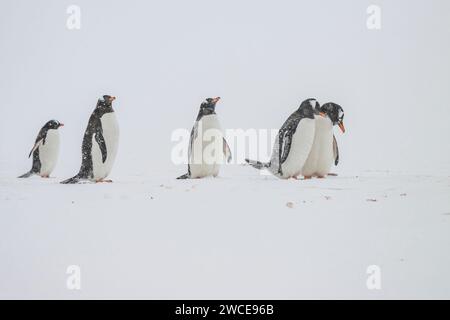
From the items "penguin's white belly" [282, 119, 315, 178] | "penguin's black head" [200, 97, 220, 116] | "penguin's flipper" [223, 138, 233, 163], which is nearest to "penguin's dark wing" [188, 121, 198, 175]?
"penguin's black head" [200, 97, 220, 116]

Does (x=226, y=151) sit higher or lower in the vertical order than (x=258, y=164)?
higher

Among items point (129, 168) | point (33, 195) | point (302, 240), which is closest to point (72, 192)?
point (33, 195)

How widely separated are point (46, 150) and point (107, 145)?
110cm

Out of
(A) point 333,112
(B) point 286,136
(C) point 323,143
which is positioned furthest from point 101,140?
(A) point 333,112

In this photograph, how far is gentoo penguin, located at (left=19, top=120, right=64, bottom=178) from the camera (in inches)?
237

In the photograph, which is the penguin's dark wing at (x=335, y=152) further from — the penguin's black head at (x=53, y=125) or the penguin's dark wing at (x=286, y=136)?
the penguin's black head at (x=53, y=125)

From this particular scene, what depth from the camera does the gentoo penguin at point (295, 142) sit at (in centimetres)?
514

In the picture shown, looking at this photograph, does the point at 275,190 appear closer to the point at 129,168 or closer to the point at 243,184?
the point at 243,184

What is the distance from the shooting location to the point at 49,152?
6012mm

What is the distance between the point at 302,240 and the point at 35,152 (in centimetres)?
352

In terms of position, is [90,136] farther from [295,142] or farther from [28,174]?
[295,142]

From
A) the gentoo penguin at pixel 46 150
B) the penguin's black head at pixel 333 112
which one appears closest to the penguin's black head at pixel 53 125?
the gentoo penguin at pixel 46 150

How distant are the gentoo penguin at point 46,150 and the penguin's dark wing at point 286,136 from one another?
235 cm

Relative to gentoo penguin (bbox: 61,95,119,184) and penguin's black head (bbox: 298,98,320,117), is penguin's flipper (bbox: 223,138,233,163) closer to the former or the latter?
penguin's black head (bbox: 298,98,320,117)
